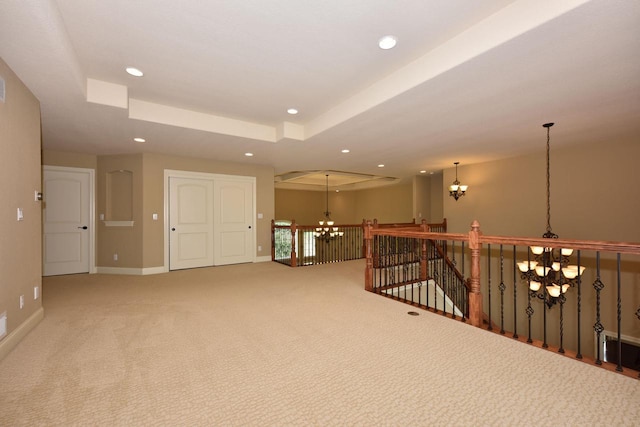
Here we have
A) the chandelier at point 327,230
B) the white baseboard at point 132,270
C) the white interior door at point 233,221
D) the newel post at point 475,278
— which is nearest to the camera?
the newel post at point 475,278

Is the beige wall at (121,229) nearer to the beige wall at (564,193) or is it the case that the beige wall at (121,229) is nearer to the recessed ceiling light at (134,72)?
the recessed ceiling light at (134,72)

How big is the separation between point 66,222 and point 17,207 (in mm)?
3595

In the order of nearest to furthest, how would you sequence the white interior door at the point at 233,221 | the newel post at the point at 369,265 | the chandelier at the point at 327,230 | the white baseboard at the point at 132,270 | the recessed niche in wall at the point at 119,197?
the newel post at the point at 369,265, the white baseboard at the point at 132,270, the recessed niche in wall at the point at 119,197, the white interior door at the point at 233,221, the chandelier at the point at 327,230

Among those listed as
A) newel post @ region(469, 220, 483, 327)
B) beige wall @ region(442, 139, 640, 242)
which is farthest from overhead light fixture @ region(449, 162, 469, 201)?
newel post @ region(469, 220, 483, 327)

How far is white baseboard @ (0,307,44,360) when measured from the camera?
7.69 ft

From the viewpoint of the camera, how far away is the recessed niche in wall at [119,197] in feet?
19.2

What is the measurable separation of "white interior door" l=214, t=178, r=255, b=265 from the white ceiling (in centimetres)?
183

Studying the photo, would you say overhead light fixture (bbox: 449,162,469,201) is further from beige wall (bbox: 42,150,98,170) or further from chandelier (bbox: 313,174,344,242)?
beige wall (bbox: 42,150,98,170)

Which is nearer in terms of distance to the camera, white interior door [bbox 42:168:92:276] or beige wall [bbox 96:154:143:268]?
white interior door [bbox 42:168:92:276]

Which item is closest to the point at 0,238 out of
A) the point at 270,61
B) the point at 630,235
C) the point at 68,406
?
the point at 68,406

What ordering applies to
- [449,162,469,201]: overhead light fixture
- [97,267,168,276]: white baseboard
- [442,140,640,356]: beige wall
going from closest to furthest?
[442,140,640,356]: beige wall → [97,267,168,276]: white baseboard → [449,162,469,201]: overhead light fixture

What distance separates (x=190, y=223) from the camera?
20.4 feet

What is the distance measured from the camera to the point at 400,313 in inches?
130

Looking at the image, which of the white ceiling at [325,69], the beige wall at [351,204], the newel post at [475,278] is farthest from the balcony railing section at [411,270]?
the beige wall at [351,204]
